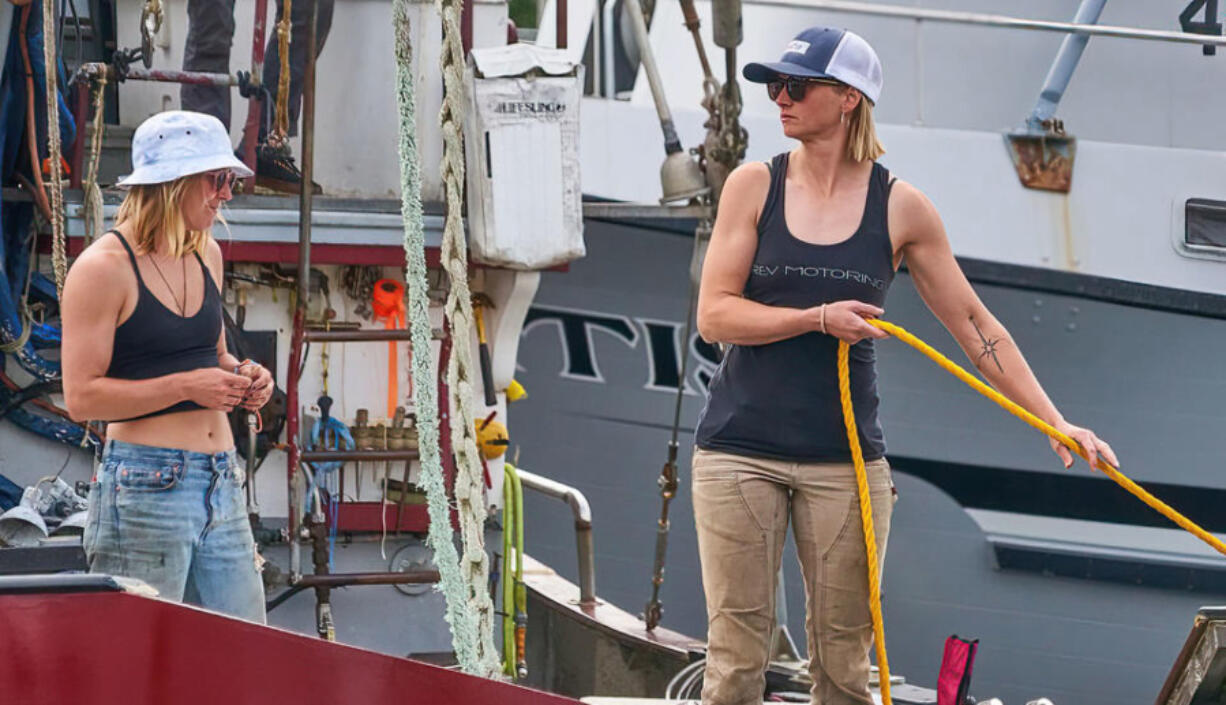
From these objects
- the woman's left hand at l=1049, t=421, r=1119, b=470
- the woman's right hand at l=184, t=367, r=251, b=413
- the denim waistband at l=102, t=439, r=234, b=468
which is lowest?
the denim waistband at l=102, t=439, r=234, b=468

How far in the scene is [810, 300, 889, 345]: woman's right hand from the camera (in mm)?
3348

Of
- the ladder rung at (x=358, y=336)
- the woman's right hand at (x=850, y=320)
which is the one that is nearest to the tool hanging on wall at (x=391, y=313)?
the ladder rung at (x=358, y=336)

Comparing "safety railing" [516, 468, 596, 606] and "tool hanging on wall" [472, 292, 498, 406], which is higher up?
"tool hanging on wall" [472, 292, 498, 406]

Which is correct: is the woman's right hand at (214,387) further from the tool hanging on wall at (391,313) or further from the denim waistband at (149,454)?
the tool hanging on wall at (391,313)

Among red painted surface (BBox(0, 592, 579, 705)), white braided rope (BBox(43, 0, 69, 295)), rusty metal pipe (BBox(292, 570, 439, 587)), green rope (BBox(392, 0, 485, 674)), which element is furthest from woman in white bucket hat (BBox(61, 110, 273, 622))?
rusty metal pipe (BBox(292, 570, 439, 587))

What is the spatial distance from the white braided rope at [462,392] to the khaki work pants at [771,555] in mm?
484

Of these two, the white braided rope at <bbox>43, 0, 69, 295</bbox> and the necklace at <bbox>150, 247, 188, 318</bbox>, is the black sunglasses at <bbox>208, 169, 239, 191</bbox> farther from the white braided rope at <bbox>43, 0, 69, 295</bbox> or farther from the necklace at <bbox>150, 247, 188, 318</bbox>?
the white braided rope at <bbox>43, 0, 69, 295</bbox>

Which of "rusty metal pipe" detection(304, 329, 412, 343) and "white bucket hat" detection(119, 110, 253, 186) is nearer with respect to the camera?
"white bucket hat" detection(119, 110, 253, 186)

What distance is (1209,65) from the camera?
28.5 feet

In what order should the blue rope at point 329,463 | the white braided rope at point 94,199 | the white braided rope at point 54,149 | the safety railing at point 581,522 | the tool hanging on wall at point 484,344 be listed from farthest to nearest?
the safety railing at point 581,522, the tool hanging on wall at point 484,344, the blue rope at point 329,463, the white braided rope at point 94,199, the white braided rope at point 54,149

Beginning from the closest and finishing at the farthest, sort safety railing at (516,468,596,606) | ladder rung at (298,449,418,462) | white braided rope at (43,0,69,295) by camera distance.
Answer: white braided rope at (43,0,69,295) → ladder rung at (298,449,418,462) → safety railing at (516,468,596,606)

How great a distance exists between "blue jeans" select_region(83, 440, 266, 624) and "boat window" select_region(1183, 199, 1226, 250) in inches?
247

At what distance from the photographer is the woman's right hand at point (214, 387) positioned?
3588mm

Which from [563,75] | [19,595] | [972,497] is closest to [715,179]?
[563,75]
